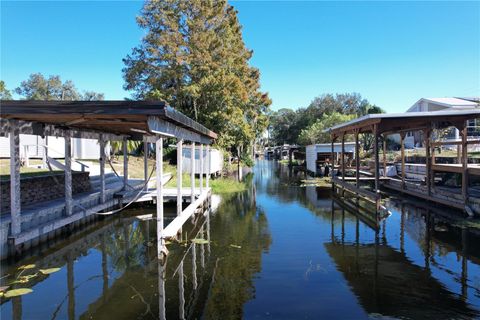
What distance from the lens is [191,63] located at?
80.0ft

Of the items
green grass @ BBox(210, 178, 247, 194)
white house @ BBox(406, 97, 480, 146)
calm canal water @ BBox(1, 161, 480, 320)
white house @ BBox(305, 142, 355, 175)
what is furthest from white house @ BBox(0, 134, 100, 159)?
white house @ BBox(406, 97, 480, 146)

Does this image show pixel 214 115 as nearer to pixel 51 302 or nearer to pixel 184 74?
pixel 184 74

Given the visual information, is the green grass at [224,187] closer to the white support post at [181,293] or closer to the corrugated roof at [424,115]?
the corrugated roof at [424,115]

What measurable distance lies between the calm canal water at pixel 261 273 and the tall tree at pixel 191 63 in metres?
14.5

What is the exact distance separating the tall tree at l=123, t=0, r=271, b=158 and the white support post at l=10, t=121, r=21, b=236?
16125mm

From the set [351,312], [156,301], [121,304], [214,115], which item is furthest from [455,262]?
[214,115]

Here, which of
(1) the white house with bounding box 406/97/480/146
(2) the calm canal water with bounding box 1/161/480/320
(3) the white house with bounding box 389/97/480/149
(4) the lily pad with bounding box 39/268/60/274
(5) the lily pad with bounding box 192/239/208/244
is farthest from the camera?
(1) the white house with bounding box 406/97/480/146

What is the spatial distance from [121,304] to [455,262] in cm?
672

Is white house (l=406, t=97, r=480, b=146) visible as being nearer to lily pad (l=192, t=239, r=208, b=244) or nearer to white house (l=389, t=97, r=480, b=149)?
white house (l=389, t=97, r=480, b=149)

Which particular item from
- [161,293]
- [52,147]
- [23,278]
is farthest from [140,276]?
[52,147]

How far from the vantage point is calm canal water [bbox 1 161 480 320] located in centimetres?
550

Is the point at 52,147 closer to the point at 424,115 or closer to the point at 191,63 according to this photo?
the point at 191,63

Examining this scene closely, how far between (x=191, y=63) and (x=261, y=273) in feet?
64.8

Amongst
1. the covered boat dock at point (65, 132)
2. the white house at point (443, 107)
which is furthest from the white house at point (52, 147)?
the white house at point (443, 107)
